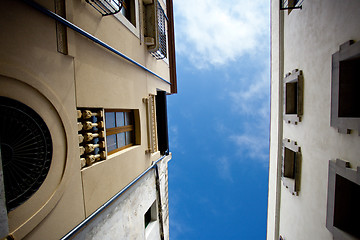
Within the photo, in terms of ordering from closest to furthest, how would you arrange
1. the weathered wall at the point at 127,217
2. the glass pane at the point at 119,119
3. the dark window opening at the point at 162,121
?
the weathered wall at the point at 127,217 < the glass pane at the point at 119,119 < the dark window opening at the point at 162,121

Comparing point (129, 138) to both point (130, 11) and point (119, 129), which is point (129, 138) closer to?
point (119, 129)

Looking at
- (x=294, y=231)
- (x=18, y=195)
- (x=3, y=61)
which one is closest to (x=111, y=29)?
(x=3, y=61)

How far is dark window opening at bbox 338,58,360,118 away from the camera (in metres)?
4.25

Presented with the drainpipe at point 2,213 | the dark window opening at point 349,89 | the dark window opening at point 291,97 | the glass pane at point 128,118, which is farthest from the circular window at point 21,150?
the dark window opening at point 291,97

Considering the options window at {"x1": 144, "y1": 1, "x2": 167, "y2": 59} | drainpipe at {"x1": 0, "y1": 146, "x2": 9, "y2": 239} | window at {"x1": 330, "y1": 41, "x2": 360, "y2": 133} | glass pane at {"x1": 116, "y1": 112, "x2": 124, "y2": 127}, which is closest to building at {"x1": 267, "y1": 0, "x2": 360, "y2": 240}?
window at {"x1": 330, "y1": 41, "x2": 360, "y2": 133}

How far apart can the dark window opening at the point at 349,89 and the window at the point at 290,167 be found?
290 centimetres

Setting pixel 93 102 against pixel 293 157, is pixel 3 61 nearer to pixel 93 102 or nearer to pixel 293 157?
pixel 93 102

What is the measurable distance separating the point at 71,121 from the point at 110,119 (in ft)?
6.24

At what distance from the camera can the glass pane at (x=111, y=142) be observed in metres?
5.88

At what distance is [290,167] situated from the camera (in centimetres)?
762

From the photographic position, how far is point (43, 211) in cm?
333

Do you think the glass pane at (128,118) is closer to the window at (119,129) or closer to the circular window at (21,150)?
the window at (119,129)

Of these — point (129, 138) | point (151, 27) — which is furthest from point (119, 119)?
point (151, 27)

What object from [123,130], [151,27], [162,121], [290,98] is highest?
[151,27]
